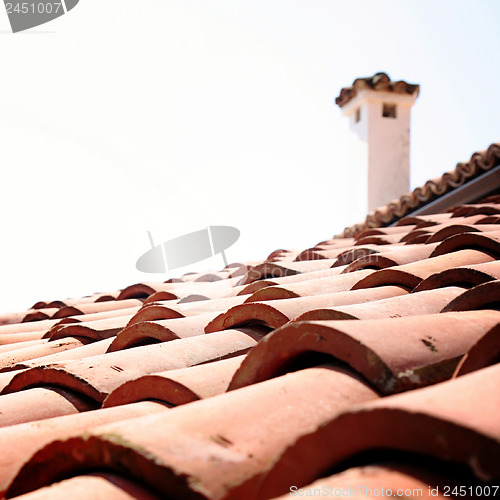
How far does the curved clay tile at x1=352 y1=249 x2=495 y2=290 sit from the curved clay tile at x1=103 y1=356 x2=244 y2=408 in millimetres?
983

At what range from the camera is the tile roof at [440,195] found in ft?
13.7

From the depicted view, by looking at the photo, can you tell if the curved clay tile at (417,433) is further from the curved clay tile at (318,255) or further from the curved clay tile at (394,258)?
the curved clay tile at (318,255)

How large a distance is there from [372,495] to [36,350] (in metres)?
2.12

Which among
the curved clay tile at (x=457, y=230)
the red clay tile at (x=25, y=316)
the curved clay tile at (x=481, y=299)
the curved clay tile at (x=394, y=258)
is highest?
the curved clay tile at (x=457, y=230)

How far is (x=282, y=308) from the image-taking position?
1.81 meters

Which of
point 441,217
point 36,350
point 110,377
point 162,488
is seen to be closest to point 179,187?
point 441,217

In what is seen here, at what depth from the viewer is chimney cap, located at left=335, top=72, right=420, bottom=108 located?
28.6ft

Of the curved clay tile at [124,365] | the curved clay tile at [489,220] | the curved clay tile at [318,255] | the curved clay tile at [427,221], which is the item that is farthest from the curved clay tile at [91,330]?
the curved clay tile at [427,221]

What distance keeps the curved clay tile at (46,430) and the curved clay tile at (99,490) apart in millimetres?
302

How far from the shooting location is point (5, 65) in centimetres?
815

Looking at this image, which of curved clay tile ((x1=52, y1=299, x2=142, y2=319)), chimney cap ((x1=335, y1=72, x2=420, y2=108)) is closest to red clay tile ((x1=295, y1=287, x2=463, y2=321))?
curved clay tile ((x1=52, y1=299, x2=142, y2=319))

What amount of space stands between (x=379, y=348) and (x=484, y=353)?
187mm

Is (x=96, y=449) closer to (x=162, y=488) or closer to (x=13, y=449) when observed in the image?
(x=162, y=488)

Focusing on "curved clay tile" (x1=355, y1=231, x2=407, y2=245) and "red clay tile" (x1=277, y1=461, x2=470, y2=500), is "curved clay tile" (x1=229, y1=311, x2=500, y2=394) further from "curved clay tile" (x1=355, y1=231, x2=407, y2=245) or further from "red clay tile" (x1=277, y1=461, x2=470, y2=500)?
"curved clay tile" (x1=355, y1=231, x2=407, y2=245)
